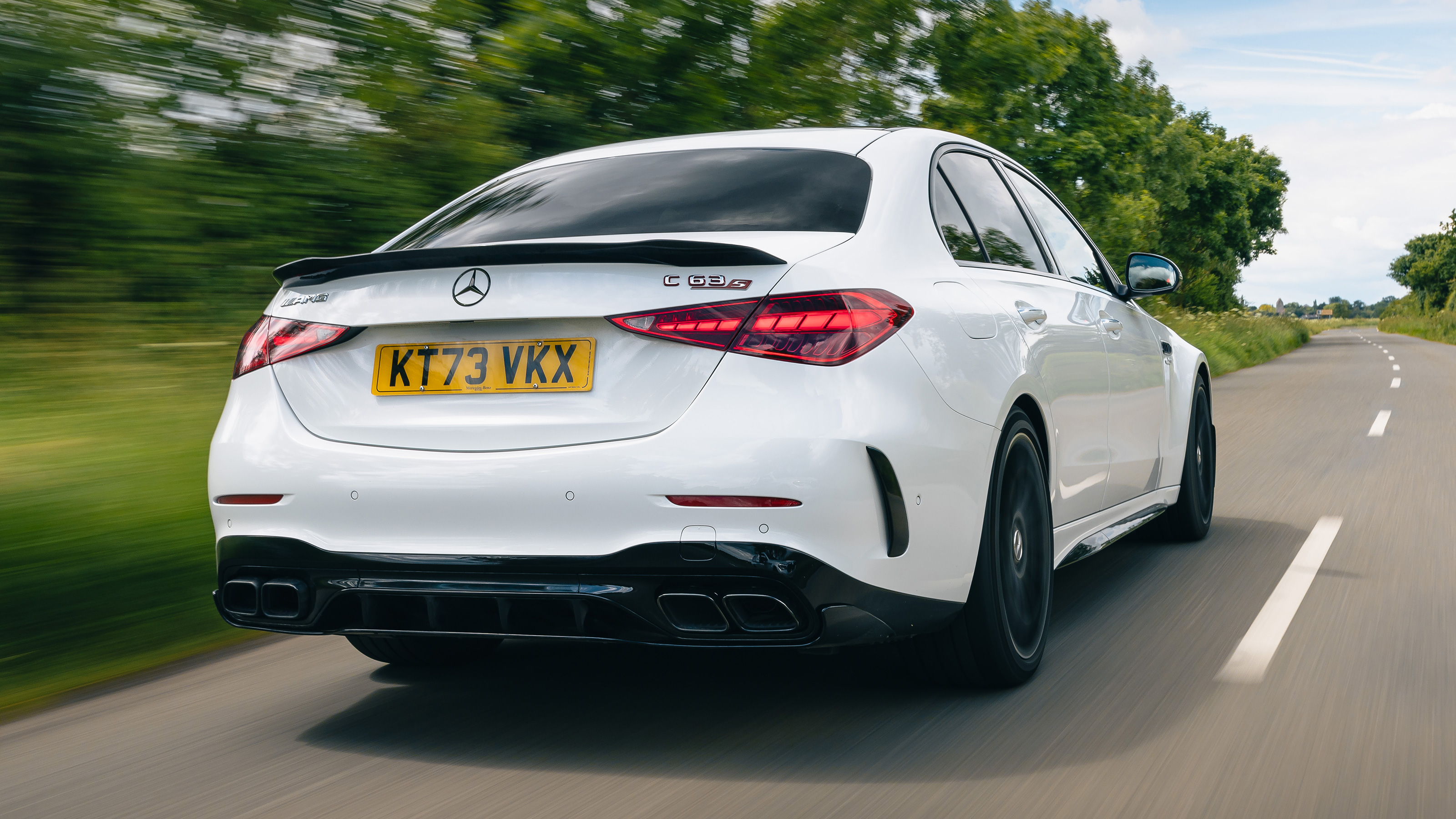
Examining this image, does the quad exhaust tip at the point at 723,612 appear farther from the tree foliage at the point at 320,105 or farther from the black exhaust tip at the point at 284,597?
the tree foliage at the point at 320,105

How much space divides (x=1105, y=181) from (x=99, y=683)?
2583 cm

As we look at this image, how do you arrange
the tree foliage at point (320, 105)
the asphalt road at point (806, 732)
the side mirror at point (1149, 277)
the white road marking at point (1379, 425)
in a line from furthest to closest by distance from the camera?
the white road marking at point (1379, 425) < the tree foliage at point (320, 105) < the side mirror at point (1149, 277) < the asphalt road at point (806, 732)

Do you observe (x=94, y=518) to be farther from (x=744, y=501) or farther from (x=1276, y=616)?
(x=1276, y=616)

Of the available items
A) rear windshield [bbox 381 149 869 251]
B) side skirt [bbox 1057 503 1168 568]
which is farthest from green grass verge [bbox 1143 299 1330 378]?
rear windshield [bbox 381 149 869 251]

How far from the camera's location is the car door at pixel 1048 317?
4.05 meters

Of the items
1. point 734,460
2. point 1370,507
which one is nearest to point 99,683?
point 734,460

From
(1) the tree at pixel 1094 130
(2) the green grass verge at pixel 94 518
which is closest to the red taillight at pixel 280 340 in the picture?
(2) the green grass verge at pixel 94 518

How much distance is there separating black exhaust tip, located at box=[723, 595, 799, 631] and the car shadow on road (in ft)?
0.73

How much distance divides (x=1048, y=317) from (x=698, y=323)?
1733mm

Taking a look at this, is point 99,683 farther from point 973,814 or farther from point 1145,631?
point 1145,631

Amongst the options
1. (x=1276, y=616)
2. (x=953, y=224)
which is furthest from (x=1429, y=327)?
(x=953, y=224)

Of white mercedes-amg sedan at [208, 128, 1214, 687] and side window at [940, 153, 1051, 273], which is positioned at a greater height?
side window at [940, 153, 1051, 273]

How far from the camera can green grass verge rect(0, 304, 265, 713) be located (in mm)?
4172

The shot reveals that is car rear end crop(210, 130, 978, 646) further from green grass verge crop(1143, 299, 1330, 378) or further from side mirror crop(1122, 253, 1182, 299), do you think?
green grass verge crop(1143, 299, 1330, 378)
